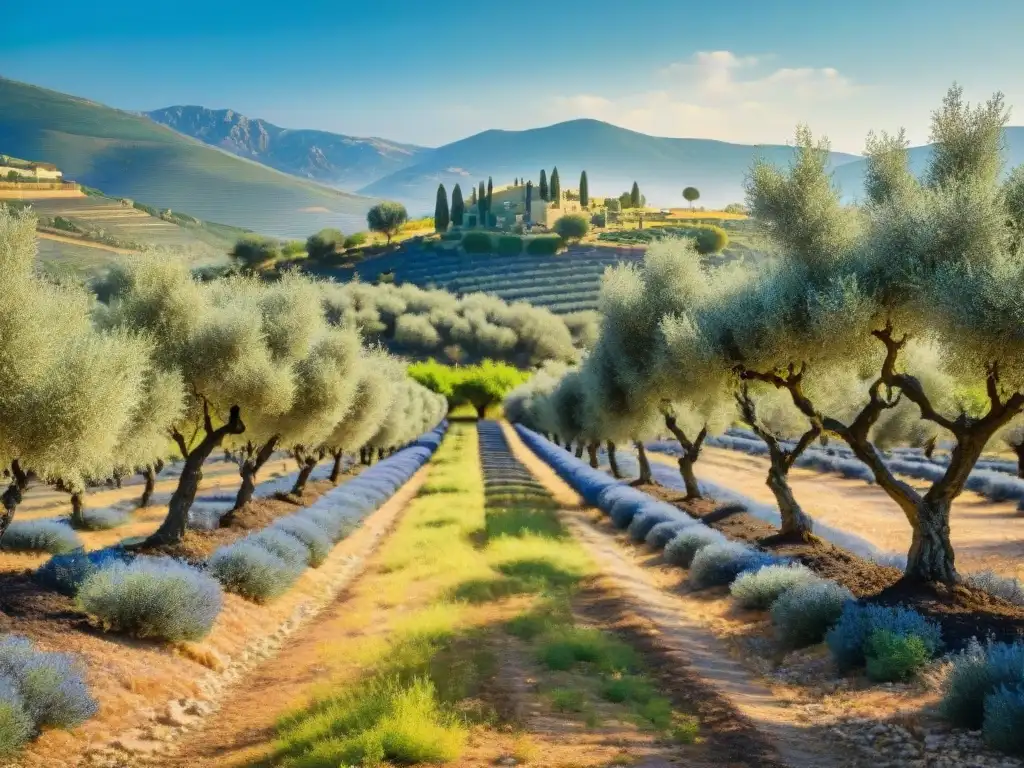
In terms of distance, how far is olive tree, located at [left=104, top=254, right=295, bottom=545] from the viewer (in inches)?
739

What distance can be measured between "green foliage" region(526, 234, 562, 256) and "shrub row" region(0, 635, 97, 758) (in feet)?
557

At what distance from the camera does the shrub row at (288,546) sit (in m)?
16.2

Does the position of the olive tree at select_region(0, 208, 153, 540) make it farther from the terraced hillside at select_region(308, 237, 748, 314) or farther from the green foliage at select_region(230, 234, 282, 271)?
the green foliage at select_region(230, 234, 282, 271)

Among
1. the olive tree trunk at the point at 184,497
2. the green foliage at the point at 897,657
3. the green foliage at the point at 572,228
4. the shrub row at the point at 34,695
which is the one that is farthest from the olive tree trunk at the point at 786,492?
the green foliage at the point at 572,228

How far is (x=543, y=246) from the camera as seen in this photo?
176 metres

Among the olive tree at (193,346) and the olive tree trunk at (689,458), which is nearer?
the olive tree at (193,346)

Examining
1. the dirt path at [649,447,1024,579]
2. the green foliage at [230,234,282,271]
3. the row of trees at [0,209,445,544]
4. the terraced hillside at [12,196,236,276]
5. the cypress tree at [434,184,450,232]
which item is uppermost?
the cypress tree at [434,184,450,232]

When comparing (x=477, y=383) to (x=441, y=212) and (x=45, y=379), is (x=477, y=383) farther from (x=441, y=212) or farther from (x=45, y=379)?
(x=441, y=212)

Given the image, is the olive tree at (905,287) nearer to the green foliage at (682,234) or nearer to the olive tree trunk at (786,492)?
the olive tree trunk at (786,492)

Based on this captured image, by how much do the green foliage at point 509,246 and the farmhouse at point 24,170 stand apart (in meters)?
103

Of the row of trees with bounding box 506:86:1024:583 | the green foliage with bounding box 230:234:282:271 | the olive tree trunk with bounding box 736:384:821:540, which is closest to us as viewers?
the row of trees with bounding box 506:86:1024:583

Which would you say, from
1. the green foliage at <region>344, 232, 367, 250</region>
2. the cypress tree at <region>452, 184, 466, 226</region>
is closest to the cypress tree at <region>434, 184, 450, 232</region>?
the cypress tree at <region>452, 184, 466, 226</region>

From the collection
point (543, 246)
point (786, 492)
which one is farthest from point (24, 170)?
point (543, 246)

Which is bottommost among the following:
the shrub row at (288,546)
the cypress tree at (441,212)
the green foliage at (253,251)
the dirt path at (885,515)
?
the dirt path at (885,515)
